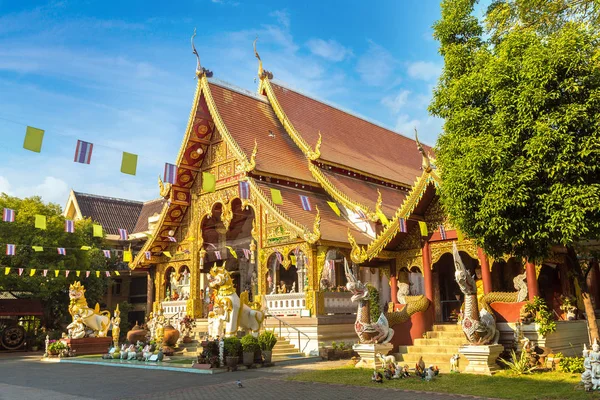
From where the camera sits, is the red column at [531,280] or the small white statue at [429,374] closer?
the small white statue at [429,374]

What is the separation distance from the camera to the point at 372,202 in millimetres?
19000

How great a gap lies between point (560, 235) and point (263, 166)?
36.4 feet

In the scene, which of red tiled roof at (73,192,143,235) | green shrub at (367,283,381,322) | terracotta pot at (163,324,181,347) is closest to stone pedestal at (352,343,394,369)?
green shrub at (367,283,381,322)

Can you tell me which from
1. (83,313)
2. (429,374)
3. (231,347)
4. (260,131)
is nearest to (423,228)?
(429,374)

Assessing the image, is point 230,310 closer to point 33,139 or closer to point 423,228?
point 423,228

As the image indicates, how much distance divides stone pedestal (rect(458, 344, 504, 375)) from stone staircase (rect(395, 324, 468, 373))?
1.97 feet

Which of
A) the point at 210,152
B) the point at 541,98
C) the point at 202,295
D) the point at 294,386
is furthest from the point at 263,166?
the point at 541,98

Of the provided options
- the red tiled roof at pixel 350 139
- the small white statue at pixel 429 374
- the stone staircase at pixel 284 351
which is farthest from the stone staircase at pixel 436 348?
the red tiled roof at pixel 350 139

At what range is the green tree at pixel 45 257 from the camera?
23000 millimetres

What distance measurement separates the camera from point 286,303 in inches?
670

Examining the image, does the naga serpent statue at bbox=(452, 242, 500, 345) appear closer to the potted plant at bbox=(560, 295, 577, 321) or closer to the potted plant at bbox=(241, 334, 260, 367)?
the potted plant at bbox=(560, 295, 577, 321)

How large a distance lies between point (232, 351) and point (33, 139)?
6.23 metres

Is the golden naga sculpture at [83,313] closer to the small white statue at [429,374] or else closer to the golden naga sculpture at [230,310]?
the golden naga sculpture at [230,310]

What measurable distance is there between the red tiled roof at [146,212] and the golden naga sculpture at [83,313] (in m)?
16.2
